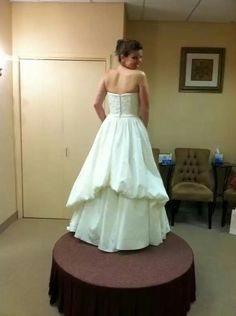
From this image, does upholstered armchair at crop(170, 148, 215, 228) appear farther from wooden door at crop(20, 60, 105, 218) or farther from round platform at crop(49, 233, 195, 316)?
round platform at crop(49, 233, 195, 316)

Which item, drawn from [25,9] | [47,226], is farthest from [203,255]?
[25,9]

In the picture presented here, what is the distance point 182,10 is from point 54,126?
212 cm

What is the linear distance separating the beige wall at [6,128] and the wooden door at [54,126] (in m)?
0.17

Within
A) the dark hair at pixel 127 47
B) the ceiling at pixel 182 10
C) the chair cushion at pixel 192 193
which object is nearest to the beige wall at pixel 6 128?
the ceiling at pixel 182 10

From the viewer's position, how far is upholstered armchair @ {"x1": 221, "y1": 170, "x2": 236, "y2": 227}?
12.4ft

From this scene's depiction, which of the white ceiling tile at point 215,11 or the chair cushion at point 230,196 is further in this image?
the chair cushion at point 230,196

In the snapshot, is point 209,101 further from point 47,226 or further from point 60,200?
point 47,226

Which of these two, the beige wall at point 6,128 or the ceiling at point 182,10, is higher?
the ceiling at point 182,10

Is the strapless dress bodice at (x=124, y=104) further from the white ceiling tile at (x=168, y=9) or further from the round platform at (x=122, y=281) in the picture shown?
the white ceiling tile at (x=168, y=9)

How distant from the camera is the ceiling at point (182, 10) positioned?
11.7 ft

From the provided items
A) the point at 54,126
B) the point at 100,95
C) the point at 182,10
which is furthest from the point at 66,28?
the point at 100,95

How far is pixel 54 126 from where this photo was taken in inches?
152

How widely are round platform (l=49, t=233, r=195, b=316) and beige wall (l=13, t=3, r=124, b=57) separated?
235cm

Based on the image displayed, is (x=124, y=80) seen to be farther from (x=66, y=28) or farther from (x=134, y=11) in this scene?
(x=134, y=11)
